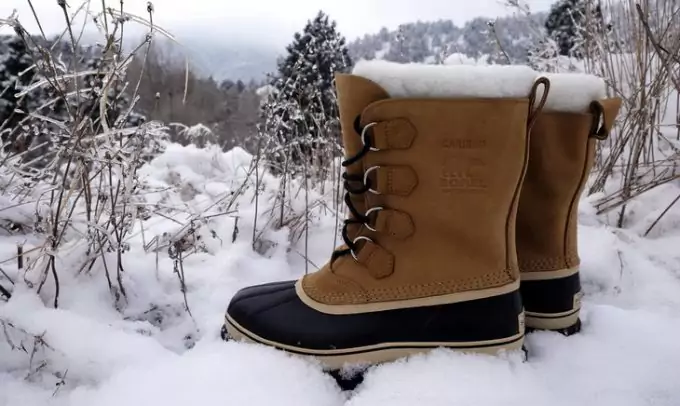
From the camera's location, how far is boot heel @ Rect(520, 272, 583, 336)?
1058 millimetres

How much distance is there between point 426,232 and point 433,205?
0.16ft

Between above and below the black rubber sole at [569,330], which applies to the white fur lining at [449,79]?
above

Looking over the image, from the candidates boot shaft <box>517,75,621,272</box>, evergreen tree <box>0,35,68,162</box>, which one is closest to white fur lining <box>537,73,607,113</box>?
boot shaft <box>517,75,621,272</box>

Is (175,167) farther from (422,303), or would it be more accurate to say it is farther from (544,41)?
(422,303)

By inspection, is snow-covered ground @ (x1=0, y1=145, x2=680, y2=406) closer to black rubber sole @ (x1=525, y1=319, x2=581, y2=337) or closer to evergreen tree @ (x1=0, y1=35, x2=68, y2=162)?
black rubber sole @ (x1=525, y1=319, x2=581, y2=337)

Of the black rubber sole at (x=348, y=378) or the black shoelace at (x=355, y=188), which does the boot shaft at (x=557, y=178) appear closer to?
the black rubber sole at (x=348, y=378)

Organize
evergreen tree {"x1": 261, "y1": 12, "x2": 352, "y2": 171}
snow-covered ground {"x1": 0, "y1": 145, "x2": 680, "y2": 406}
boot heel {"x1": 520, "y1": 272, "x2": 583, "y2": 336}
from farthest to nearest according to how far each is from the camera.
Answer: evergreen tree {"x1": 261, "y1": 12, "x2": 352, "y2": 171} < boot heel {"x1": 520, "y1": 272, "x2": 583, "y2": 336} < snow-covered ground {"x1": 0, "y1": 145, "x2": 680, "y2": 406}

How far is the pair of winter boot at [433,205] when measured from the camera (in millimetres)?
910

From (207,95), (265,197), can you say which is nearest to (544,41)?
(265,197)

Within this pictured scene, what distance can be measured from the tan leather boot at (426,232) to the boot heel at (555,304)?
129 millimetres

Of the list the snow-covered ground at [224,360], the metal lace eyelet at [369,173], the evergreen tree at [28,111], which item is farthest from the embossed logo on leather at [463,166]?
the evergreen tree at [28,111]

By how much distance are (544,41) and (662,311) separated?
105 inches

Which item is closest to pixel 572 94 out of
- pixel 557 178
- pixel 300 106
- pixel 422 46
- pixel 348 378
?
pixel 557 178

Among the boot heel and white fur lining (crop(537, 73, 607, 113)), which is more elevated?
white fur lining (crop(537, 73, 607, 113))
